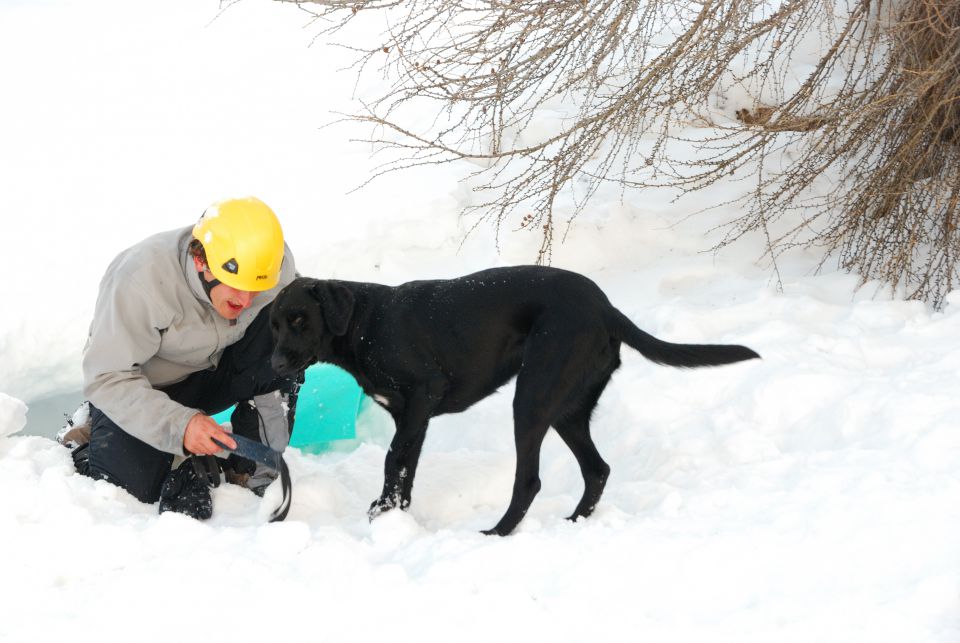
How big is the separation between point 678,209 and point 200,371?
3660mm

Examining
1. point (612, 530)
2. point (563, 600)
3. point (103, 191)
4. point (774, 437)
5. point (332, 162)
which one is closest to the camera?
point (563, 600)

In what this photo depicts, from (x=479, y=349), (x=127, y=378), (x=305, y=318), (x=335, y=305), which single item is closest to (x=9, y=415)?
(x=127, y=378)

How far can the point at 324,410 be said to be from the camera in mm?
4906

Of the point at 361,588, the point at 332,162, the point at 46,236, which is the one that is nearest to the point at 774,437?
the point at 361,588

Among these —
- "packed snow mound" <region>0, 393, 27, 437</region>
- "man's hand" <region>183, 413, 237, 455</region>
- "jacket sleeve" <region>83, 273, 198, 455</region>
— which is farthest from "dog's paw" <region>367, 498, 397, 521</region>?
"packed snow mound" <region>0, 393, 27, 437</region>

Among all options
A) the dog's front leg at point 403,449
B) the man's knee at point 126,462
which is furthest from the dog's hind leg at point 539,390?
the man's knee at point 126,462

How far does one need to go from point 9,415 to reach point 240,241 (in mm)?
1329

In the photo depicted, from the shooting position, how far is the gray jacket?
3043 millimetres

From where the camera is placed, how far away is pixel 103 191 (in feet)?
21.4

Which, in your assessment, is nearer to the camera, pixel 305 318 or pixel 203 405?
pixel 305 318

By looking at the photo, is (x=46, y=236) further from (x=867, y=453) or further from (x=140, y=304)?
(x=867, y=453)

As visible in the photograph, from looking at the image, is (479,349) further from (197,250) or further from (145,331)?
(145,331)

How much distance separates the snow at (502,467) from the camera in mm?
2262

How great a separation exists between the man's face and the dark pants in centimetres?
20
